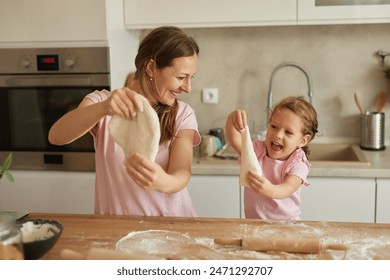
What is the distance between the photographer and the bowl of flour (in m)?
1.09

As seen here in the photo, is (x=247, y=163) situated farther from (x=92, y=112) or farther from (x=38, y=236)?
(x=38, y=236)

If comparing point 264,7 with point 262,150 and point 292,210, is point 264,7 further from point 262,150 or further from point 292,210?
point 292,210

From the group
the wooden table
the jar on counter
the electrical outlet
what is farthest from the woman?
the electrical outlet

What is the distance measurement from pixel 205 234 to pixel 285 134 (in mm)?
455

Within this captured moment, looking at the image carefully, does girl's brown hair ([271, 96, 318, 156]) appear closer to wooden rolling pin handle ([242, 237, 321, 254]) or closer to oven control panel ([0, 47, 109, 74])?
wooden rolling pin handle ([242, 237, 321, 254])

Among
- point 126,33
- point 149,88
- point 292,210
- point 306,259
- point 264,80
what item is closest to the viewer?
point 306,259

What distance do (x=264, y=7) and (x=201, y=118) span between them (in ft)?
2.38

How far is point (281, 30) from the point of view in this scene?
8.93ft

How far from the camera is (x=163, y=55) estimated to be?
1.44 meters

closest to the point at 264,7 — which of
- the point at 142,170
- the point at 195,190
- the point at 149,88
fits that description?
the point at 195,190

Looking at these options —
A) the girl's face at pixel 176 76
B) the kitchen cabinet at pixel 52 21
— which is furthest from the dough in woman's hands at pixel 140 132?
the kitchen cabinet at pixel 52 21

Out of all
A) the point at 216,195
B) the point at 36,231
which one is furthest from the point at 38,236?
the point at 216,195

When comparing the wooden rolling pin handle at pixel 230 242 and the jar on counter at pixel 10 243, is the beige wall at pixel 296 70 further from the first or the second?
the jar on counter at pixel 10 243

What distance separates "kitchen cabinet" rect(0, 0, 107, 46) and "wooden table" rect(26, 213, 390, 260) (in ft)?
3.64
